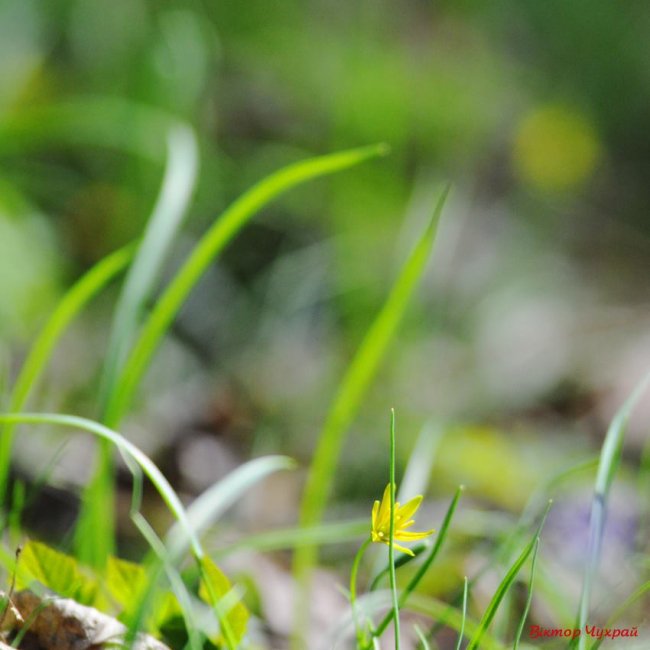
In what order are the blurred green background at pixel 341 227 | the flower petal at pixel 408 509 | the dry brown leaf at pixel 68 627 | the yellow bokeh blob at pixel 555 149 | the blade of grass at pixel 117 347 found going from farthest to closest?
the yellow bokeh blob at pixel 555 149
the blurred green background at pixel 341 227
the blade of grass at pixel 117 347
the dry brown leaf at pixel 68 627
the flower petal at pixel 408 509

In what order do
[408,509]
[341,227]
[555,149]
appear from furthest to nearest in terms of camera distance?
[555,149] < [341,227] < [408,509]

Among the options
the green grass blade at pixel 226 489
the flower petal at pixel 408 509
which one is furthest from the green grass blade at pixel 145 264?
the flower petal at pixel 408 509

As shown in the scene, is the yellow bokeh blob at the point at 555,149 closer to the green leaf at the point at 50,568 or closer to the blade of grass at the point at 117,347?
the blade of grass at the point at 117,347

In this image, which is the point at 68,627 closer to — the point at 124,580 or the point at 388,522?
the point at 124,580

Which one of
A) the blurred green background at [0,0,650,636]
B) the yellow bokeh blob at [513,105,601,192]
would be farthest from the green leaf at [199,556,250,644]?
the yellow bokeh blob at [513,105,601,192]

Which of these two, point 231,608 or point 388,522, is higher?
point 388,522

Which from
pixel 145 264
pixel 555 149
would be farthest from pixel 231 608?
pixel 555 149

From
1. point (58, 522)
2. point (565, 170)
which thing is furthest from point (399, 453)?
point (565, 170)
